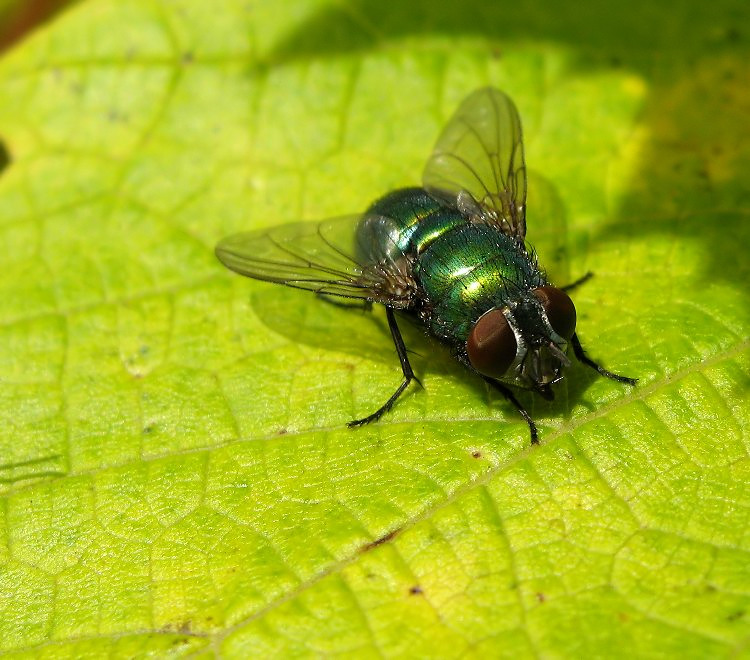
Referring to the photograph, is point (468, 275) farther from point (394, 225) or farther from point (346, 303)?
point (346, 303)

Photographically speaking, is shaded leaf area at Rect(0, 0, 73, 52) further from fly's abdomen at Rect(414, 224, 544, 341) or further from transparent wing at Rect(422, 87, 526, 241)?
fly's abdomen at Rect(414, 224, 544, 341)

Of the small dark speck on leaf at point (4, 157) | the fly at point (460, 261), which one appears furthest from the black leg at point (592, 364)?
the small dark speck on leaf at point (4, 157)

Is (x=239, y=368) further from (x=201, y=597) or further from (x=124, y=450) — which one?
(x=201, y=597)

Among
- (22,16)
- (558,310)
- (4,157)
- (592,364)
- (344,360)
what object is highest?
(558,310)

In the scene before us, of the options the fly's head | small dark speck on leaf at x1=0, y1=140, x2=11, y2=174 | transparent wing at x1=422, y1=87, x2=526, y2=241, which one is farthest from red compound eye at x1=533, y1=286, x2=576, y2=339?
small dark speck on leaf at x1=0, y1=140, x2=11, y2=174

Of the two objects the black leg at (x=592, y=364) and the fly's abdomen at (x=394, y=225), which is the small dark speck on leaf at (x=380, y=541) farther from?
the fly's abdomen at (x=394, y=225)

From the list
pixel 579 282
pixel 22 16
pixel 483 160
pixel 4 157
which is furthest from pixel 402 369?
pixel 22 16
